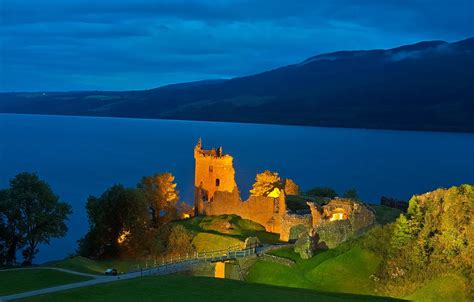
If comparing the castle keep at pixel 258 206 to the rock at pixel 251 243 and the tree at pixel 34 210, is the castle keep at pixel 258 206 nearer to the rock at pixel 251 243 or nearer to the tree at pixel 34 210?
the rock at pixel 251 243

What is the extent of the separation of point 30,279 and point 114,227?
76.8ft

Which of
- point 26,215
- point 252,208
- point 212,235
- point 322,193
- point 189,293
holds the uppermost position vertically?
point 26,215

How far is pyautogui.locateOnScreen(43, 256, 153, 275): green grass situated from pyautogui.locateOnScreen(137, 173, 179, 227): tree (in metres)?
16.7

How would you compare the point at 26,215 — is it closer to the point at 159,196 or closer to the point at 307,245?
the point at 159,196

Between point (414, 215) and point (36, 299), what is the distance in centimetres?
2416

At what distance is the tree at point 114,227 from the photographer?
6034 centimetres

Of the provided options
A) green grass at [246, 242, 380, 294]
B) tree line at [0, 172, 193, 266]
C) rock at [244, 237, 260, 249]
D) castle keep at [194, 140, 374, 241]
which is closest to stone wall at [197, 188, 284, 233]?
castle keep at [194, 140, 374, 241]

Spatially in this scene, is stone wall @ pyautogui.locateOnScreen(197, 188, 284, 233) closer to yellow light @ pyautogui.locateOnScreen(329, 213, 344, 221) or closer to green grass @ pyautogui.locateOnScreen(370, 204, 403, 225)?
green grass @ pyautogui.locateOnScreen(370, 204, 403, 225)

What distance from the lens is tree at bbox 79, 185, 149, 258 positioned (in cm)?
6034

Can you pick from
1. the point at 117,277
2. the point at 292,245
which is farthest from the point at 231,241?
the point at 117,277

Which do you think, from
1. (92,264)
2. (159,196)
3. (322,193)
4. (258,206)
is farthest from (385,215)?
(159,196)

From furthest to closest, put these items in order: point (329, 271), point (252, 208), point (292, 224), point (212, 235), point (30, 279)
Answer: point (252, 208) < point (212, 235) < point (292, 224) < point (329, 271) < point (30, 279)

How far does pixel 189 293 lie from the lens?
30.6 metres

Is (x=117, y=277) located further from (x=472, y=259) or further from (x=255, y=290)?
(x=472, y=259)
